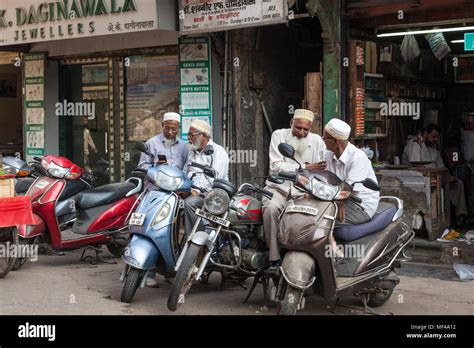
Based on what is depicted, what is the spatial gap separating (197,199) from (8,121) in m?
10.2

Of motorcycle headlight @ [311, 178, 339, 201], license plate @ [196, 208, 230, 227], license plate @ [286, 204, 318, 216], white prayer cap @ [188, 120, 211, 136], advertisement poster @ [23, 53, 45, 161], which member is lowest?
license plate @ [196, 208, 230, 227]

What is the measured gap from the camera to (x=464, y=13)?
27.4ft

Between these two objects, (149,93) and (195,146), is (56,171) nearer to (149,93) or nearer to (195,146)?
(195,146)

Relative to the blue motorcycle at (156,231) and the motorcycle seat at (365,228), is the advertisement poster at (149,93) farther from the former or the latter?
the motorcycle seat at (365,228)

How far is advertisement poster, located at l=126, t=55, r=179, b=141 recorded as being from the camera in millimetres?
10953

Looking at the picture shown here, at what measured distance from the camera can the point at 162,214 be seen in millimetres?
6500

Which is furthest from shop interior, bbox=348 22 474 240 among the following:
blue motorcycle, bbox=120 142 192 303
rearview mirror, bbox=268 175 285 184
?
blue motorcycle, bbox=120 142 192 303

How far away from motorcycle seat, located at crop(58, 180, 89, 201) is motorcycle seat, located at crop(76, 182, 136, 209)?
0.89 ft

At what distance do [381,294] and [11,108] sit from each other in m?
11.6

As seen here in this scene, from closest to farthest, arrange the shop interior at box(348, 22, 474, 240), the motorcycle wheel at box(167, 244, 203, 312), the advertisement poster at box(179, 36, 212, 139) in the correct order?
1. the motorcycle wheel at box(167, 244, 203, 312)
2. the shop interior at box(348, 22, 474, 240)
3. the advertisement poster at box(179, 36, 212, 139)

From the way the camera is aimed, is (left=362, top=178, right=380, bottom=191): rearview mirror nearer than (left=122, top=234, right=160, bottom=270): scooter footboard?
Yes

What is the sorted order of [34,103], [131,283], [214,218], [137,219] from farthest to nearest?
[34,103], [137,219], [131,283], [214,218]

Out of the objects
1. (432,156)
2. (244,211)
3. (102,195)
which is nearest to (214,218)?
(244,211)

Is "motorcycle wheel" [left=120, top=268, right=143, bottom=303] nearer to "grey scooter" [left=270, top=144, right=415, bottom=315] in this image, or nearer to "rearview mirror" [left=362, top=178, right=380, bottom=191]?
"grey scooter" [left=270, top=144, right=415, bottom=315]
